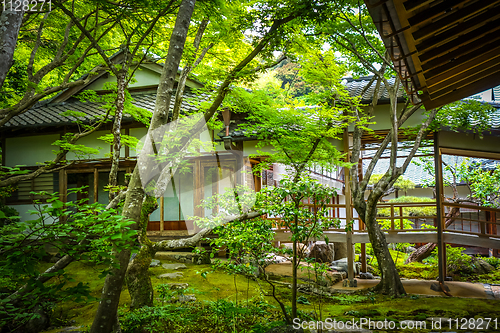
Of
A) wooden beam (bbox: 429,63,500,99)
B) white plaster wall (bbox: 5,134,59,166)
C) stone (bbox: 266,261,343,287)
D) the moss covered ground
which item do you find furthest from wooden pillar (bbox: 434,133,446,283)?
white plaster wall (bbox: 5,134,59,166)

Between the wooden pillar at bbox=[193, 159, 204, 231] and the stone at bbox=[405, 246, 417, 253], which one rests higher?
the wooden pillar at bbox=[193, 159, 204, 231]

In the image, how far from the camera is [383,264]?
8.65 metres

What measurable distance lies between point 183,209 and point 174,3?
8588 millimetres

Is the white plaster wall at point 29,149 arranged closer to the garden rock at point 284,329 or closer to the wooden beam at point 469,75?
the garden rock at point 284,329

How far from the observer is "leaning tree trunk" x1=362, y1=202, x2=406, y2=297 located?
8.46 meters

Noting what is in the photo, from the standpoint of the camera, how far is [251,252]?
5109 mm

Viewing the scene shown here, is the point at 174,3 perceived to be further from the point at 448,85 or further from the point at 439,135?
the point at 439,135

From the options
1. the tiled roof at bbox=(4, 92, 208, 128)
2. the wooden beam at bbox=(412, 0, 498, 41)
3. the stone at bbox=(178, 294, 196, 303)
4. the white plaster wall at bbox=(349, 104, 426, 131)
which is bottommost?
the stone at bbox=(178, 294, 196, 303)

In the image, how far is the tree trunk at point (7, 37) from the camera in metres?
3.10

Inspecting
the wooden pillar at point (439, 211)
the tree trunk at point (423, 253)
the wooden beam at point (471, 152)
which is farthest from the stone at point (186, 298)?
the tree trunk at point (423, 253)

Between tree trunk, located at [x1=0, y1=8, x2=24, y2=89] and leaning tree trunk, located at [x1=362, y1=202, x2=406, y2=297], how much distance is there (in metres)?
8.22

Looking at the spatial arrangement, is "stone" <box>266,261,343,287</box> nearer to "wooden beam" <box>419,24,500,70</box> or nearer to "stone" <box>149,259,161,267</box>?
"stone" <box>149,259,161,267</box>

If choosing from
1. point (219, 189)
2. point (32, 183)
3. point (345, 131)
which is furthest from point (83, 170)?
point (345, 131)

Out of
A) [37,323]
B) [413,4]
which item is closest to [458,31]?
[413,4]
